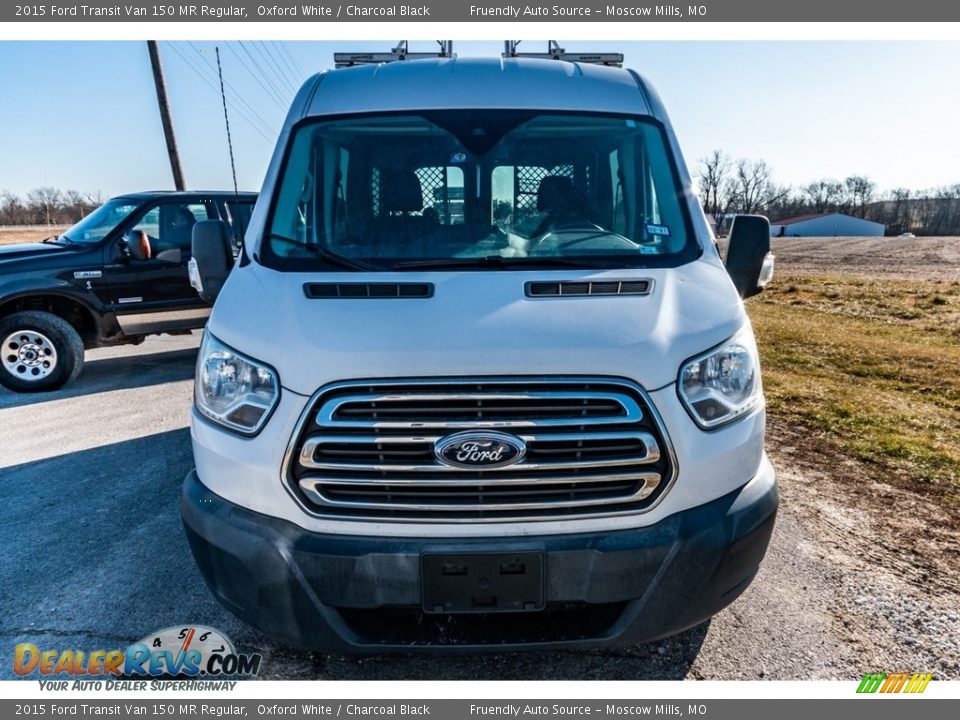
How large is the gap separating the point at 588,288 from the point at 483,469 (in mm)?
816

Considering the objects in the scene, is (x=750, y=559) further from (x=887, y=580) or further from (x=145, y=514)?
(x=145, y=514)

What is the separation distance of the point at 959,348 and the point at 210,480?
9.99 m

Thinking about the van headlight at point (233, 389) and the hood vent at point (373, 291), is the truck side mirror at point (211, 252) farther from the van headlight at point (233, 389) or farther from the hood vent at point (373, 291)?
the hood vent at point (373, 291)

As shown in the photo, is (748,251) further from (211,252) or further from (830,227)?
(830,227)

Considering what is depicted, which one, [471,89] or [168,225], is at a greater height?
[471,89]

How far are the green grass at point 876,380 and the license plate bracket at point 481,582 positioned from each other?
3.49 m

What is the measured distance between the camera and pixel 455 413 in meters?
2.18

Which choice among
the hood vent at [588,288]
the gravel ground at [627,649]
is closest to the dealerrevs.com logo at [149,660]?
the gravel ground at [627,649]

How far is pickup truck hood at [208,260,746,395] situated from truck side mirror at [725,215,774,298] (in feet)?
2.33

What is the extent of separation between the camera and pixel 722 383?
7.68 feet

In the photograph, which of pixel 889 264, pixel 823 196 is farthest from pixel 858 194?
pixel 889 264

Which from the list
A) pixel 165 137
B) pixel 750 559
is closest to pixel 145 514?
pixel 750 559

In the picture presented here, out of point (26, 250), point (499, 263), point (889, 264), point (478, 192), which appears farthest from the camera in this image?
point (889, 264)

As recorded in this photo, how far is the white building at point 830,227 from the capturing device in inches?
4033
